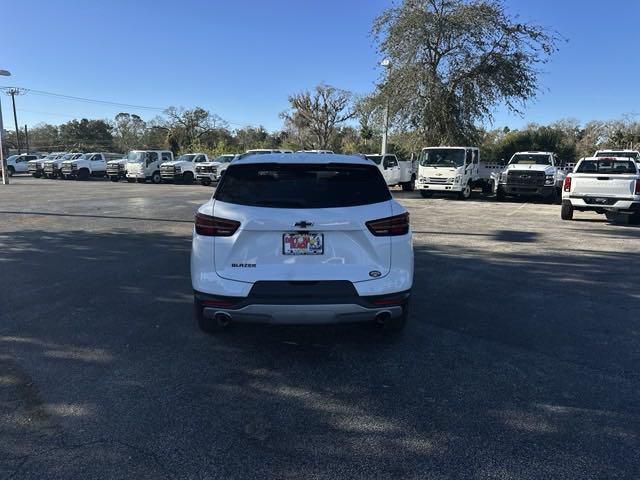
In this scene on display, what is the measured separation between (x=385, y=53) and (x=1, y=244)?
2514 centimetres

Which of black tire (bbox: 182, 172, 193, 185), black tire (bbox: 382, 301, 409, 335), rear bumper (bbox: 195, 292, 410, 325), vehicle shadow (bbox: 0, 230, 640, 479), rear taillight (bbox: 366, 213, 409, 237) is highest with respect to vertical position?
rear taillight (bbox: 366, 213, 409, 237)

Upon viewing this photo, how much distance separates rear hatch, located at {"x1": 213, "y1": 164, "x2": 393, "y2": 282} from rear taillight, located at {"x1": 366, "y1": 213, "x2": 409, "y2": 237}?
4 cm

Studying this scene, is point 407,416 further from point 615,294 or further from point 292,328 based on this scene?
point 615,294

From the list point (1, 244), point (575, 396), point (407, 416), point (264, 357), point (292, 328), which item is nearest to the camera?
point (407, 416)

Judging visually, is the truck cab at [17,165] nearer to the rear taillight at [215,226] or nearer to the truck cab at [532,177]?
the truck cab at [532,177]

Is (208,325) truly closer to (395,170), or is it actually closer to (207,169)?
(395,170)

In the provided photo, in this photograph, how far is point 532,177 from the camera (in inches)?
771

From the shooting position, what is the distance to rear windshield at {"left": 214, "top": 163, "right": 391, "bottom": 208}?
12.8ft

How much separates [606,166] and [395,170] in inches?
519

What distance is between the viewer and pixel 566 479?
262 centimetres

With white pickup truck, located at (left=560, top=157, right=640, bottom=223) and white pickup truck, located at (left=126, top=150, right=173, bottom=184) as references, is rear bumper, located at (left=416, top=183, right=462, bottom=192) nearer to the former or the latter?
white pickup truck, located at (left=560, top=157, right=640, bottom=223)

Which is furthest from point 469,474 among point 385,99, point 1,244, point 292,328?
point 385,99

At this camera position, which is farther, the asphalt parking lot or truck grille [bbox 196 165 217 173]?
truck grille [bbox 196 165 217 173]

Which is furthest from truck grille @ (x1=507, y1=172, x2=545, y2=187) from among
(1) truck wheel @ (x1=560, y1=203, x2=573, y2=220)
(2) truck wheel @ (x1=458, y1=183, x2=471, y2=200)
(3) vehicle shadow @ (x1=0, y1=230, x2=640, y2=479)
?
(3) vehicle shadow @ (x1=0, y1=230, x2=640, y2=479)
